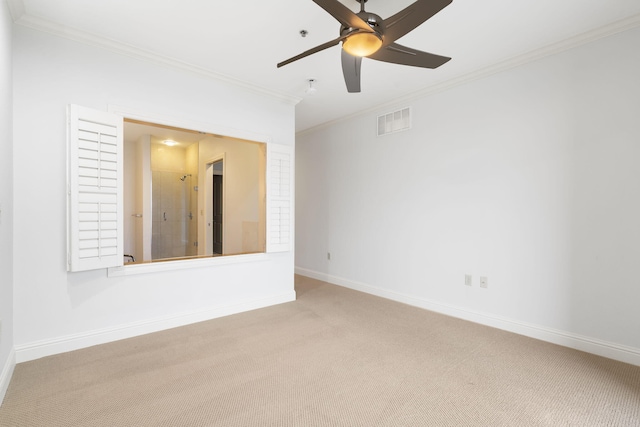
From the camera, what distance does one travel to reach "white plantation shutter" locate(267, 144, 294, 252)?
378cm

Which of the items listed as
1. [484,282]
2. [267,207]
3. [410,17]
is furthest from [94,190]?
[484,282]

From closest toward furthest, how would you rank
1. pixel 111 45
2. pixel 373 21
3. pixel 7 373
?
pixel 373 21
pixel 7 373
pixel 111 45

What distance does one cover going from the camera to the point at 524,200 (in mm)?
2965

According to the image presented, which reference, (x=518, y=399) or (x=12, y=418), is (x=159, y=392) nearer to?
(x=12, y=418)

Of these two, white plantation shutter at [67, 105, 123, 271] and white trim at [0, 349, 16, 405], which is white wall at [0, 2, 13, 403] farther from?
white plantation shutter at [67, 105, 123, 271]

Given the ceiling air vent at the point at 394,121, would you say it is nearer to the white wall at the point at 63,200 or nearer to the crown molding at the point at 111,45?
the crown molding at the point at 111,45

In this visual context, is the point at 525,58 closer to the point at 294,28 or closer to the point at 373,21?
the point at 373,21

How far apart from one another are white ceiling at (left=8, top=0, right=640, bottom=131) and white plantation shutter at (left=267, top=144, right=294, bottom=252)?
0.92 meters

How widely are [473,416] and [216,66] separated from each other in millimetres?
3558

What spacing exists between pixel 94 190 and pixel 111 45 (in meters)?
1.28

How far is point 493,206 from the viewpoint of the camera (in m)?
3.18

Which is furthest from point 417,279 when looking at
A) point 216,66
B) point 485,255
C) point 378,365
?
point 216,66

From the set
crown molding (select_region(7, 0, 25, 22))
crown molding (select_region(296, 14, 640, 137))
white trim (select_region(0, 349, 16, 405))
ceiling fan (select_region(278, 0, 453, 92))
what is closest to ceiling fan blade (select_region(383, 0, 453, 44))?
ceiling fan (select_region(278, 0, 453, 92))

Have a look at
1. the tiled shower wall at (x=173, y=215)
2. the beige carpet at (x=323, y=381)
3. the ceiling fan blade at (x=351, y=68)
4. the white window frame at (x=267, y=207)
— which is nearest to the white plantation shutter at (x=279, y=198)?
the white window frame at (x=267, y=207)
